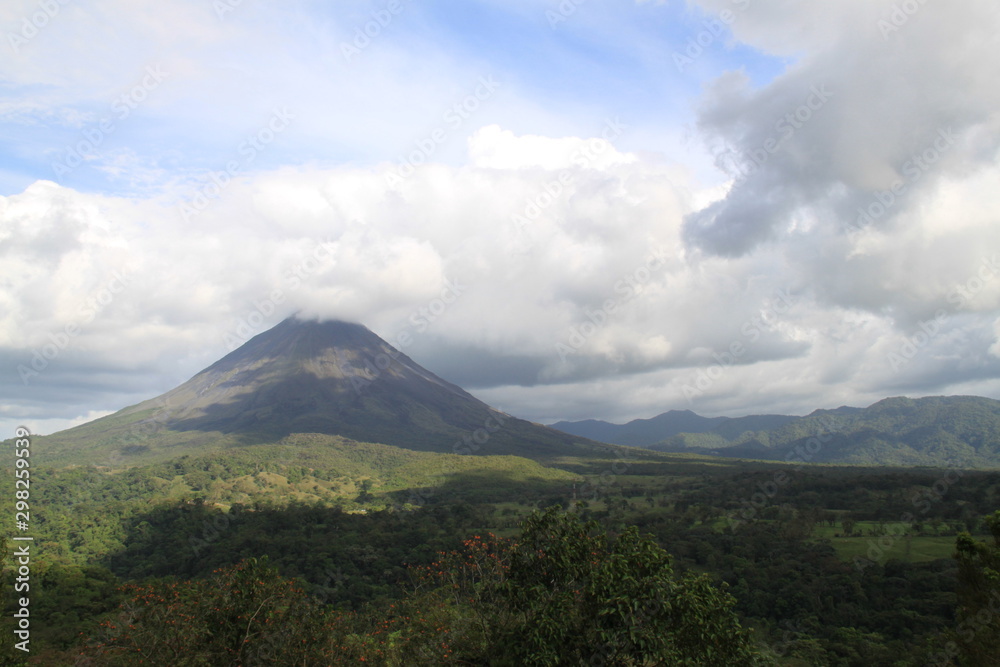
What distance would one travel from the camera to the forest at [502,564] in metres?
11.7

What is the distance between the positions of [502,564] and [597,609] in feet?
13.8

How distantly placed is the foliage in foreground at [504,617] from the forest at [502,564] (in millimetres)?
51

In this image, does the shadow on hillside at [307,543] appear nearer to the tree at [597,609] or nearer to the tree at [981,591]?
the tree at [981,591]

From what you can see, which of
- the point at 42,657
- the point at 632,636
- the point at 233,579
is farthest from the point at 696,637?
the point at 42,657

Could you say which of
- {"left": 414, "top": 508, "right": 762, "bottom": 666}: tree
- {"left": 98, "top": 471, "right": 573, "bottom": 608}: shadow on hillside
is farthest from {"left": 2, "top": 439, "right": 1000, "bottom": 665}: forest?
{"left": 98, "top": 471, "right": 573, "bottom": 608}: shadow on hillside

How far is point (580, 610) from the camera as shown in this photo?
1123cm

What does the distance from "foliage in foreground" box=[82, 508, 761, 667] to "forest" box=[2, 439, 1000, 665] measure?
0.05 metres

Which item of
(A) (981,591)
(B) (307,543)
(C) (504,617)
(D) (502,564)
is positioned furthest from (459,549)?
(C) (504,617)

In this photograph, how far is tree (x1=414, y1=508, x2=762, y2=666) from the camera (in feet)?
34.6

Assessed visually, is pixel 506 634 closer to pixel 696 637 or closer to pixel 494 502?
pixel 696 637

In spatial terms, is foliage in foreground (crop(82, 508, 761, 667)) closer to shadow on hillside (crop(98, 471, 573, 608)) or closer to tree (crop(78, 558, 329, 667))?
tree (crop(78, 558, 329, 667))

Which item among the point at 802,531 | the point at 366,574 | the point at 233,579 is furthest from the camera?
the point at 802,531

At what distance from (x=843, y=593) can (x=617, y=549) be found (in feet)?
178

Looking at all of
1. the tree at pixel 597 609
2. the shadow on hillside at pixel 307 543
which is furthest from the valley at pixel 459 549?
the shadow on hillside at pixel 307 543
